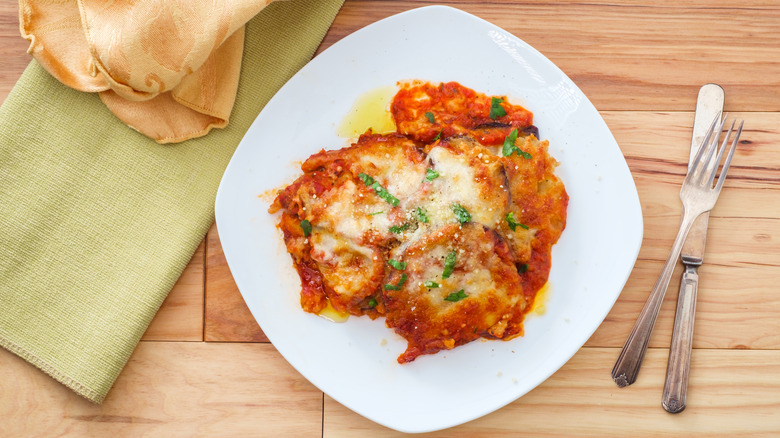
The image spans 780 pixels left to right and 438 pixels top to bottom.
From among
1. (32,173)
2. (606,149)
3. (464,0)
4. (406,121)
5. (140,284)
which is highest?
(464,0)

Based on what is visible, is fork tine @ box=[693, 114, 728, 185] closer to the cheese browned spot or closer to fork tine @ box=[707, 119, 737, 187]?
fork tine @ box=[707, 119, 737, 187]

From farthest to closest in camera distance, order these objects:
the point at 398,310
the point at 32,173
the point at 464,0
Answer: the point at 464,0, the point at 32,173, the point at 398,310

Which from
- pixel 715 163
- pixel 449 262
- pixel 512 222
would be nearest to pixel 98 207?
pixel 449 262

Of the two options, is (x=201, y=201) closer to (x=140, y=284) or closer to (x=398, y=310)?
(x=140, y=284)

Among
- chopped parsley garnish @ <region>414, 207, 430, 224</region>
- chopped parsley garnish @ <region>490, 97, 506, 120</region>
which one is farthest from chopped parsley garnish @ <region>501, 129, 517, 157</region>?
chopped parsley garnish @ <region>414, 207, 430, 224</region>

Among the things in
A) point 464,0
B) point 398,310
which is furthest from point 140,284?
point 464,0

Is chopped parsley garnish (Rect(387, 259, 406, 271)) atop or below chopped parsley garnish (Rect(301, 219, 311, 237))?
atop
